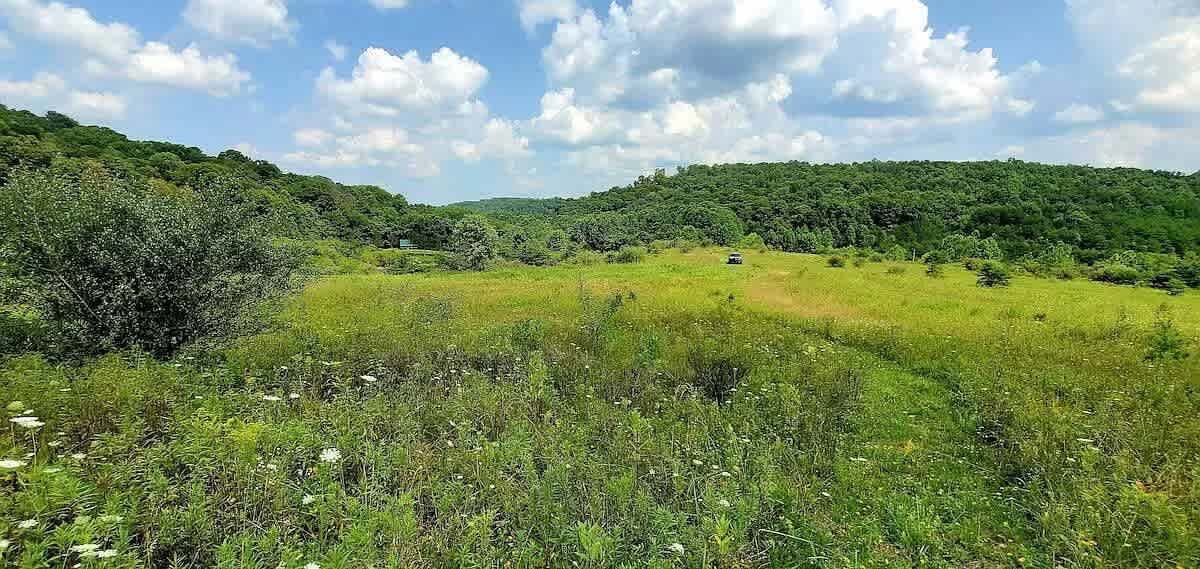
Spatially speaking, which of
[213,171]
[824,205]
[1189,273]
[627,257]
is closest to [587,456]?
[627,257]

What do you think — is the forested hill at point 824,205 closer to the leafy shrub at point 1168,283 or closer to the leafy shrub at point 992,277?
the leafy shrub at point 1168,283

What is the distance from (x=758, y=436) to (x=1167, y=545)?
316 centimetres

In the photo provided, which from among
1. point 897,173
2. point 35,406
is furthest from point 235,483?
point 897,173

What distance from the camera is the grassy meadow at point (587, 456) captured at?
3432mm

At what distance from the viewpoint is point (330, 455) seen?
4.13m

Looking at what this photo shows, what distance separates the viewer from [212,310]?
27.2 ft

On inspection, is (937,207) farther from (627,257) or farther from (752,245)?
(627,257)

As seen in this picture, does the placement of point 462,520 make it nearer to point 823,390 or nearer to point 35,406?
point 35,406

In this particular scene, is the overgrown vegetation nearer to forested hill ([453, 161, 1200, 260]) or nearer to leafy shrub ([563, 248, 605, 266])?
leafy shrub ([563, 248, 605, 266])

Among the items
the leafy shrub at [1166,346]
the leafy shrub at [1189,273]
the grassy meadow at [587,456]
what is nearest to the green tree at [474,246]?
the grassy meadow at [587,456]

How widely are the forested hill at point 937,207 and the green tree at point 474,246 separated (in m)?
31.0

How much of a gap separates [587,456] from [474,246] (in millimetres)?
53662

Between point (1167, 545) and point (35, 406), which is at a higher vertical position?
point (35, 406)

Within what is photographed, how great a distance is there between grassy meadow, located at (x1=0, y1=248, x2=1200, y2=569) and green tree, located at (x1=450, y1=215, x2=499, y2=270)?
42.5 metres
